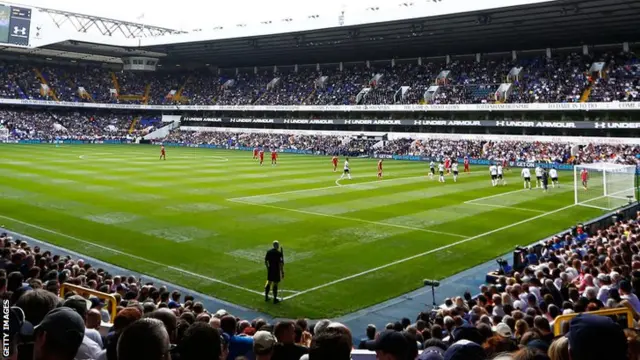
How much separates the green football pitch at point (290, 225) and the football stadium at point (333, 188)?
0.43ft

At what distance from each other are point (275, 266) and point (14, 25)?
65.9m

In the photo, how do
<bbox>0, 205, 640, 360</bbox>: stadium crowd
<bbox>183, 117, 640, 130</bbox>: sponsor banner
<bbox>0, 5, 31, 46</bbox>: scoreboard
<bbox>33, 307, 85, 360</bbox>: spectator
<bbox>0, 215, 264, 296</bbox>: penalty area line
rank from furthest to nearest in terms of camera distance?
1. <bbox>0, 5, 31, 46</bbox>: scoreboard
2. <bbox>183, 117, 640, 130</bbox>: sponsor banner
3. <bbox>0, 215, 264, 296</bbox>: penalty area line
4. <bbox>33, 307, 85, 360</bbox>: spectator
5. <bbox>0, 205, 640, 360</bbox>: stadium crowd

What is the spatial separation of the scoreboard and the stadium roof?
8837mm

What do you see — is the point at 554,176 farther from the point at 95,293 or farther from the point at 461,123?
the point at 95,293

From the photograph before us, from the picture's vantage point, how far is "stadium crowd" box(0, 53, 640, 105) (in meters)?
55.9

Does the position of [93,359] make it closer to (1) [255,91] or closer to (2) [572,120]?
(2) [572,120]

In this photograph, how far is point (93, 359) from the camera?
4238 millimetres

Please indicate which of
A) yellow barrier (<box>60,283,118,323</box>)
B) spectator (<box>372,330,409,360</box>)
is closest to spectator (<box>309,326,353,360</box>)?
spectator (<box>372,330,409,360</box>)

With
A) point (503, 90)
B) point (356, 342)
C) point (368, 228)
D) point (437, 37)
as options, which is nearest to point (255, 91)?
point (437, 37)

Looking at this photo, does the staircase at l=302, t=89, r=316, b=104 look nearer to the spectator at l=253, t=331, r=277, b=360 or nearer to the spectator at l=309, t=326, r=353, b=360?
the spectator at l=253, t=331, r=277, b=360

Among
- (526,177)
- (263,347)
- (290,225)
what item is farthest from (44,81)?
(263,347)

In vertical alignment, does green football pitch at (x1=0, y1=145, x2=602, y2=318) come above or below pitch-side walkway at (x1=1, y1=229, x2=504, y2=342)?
above

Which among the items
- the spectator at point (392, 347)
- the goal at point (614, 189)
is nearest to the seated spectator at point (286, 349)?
the spectator at point (392, 347)

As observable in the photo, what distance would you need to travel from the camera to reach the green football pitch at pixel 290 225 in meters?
14.0
